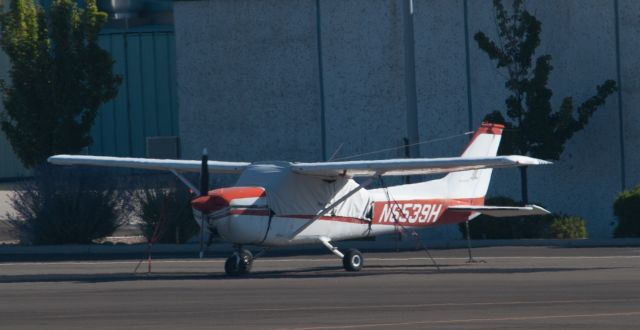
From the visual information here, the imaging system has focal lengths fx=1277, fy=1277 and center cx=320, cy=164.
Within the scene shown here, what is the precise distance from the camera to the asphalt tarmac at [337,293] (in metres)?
13.8

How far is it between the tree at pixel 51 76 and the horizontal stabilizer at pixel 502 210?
1105 centimetres

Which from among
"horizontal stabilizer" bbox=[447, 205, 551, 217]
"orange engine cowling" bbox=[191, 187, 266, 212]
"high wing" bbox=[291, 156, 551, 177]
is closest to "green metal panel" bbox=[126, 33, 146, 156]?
"horizontal stabilizer" bbox=[447, 205, 551, 217]

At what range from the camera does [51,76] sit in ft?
97.3

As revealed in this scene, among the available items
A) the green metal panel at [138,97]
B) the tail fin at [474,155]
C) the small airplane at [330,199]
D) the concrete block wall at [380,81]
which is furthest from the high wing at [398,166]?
the green metal panel at [138,97]

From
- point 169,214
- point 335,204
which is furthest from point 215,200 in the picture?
point 169,214

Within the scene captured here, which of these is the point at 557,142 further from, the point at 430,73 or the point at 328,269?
the point at 328,269

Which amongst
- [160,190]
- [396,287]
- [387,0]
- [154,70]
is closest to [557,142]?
[387,0]

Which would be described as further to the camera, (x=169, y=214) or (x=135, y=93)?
(x=135, y=93)

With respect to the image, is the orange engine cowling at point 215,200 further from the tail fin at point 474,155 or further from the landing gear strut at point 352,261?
the tail fin at point 474,155

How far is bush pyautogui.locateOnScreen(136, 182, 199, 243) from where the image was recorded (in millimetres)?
27281

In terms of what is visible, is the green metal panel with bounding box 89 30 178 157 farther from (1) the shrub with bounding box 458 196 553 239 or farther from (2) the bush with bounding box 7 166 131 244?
(1) the shrub with bounding box 458 196 553 239

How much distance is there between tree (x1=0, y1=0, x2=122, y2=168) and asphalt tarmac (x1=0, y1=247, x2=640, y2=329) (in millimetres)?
6931

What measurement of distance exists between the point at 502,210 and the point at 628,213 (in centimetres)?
516

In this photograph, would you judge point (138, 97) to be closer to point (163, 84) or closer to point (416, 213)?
point (163, 84)
